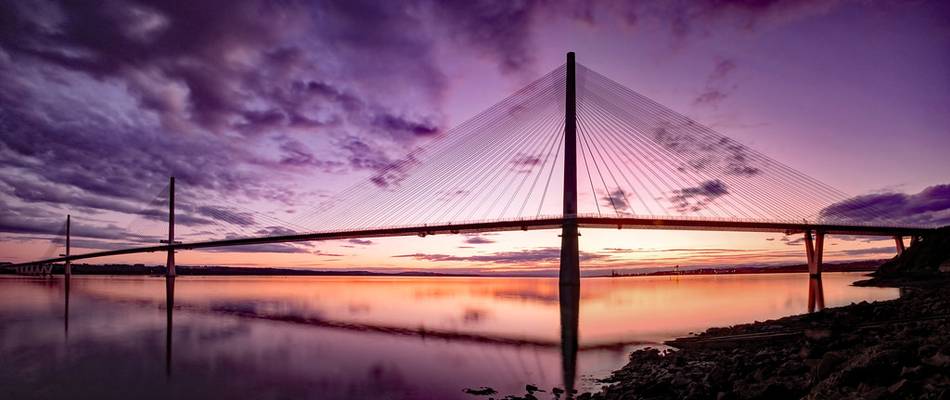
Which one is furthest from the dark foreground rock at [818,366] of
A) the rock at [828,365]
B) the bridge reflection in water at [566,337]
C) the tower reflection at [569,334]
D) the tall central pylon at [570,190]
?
the tall central pylon at [570,190]

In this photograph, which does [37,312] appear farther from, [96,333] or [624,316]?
[624,316]

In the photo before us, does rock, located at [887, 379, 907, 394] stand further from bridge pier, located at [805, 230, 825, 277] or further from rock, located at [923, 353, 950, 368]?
bridge pier, located at [805, 230, 825, 277]

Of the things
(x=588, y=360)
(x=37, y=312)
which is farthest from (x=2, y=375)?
(x=37, y=312)

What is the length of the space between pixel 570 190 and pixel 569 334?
20.9 m

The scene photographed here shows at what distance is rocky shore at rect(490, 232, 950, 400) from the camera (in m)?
6.10

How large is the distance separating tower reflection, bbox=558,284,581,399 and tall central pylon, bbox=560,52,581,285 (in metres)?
1.57

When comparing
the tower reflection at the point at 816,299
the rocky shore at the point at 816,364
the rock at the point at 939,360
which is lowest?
the tower reflection at the point at 816,299

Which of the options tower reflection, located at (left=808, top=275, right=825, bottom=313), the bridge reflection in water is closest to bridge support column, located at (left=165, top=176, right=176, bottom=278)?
the bridge reflection in water

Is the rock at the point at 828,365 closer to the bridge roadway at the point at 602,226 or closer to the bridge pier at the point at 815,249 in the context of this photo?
the bridge roadway at the point at 602,226

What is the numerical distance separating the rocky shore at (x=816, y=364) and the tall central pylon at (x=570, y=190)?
2528cm

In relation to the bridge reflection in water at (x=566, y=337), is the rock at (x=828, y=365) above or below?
above

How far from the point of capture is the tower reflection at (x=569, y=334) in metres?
12.9

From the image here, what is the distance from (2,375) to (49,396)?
394 centimetres

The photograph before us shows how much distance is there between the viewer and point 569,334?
72.0 ft
